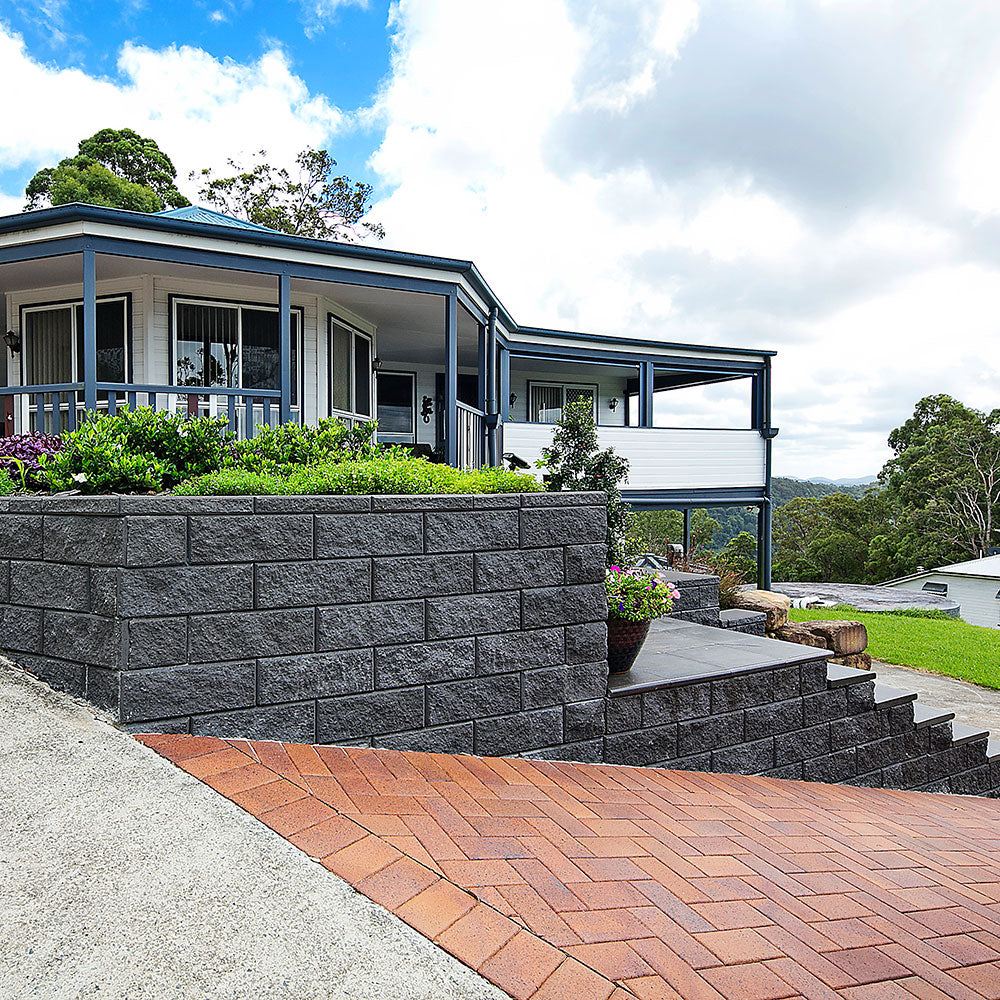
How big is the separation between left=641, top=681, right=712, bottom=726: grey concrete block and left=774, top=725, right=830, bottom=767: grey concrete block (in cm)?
72

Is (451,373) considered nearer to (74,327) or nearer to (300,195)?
(74,327)

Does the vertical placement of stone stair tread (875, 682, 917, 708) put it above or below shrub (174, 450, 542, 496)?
below

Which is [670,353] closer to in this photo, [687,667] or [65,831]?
[687,667]

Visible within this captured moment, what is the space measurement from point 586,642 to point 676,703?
0.74 m

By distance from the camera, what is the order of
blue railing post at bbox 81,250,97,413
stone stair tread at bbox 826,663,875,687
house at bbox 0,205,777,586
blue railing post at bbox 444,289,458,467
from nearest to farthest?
1. stone stair tread at bbox 826,663,875,687
2. blue railing post at bbox 81,250,97,413
3. house at bbox 0,205,777,586
4. blue railing post at bbox 444,289,458,467

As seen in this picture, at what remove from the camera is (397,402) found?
14.8 meters

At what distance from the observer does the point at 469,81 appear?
10.4 m

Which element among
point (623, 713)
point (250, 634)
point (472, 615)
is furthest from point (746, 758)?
point (250, 634)

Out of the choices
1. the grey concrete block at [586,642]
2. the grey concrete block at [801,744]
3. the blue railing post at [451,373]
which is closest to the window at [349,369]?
the blue railing post at [451,373]

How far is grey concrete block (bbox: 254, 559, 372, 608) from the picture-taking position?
→ 10.5 ft

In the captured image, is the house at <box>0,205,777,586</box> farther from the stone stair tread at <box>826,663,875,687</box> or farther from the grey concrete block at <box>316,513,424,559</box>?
the stone stair tread at <box>826,663,875,687</box>

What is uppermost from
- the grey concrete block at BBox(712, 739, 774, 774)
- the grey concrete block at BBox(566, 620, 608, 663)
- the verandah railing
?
the verandah railing

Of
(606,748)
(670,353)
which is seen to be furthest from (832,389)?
(606,748)

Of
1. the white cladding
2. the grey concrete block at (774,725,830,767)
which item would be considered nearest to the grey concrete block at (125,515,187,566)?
the grey concrete block at (774,725,830,767)
